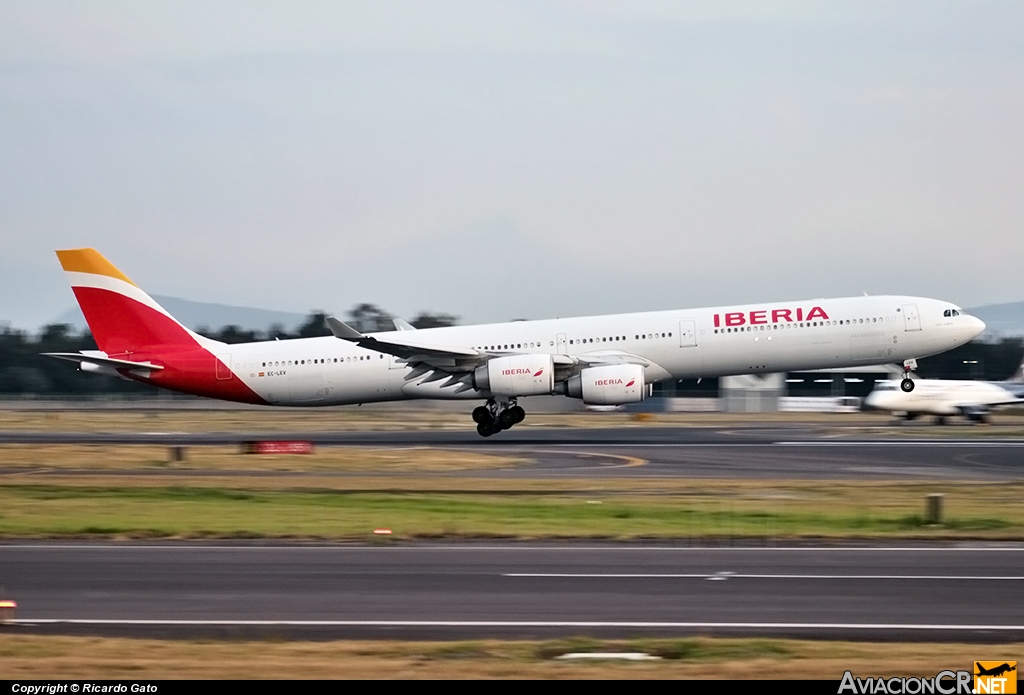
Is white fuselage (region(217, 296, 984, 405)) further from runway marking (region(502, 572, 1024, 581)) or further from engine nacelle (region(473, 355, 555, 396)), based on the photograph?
runway marking (region(502, 572, 1024, 581))

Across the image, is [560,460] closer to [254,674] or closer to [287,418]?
[254,674]

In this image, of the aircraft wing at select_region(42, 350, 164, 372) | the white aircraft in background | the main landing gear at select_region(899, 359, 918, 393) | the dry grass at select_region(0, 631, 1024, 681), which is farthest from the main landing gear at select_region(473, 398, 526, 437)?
the dry grass at select_region(0, 631, 1024, 681)

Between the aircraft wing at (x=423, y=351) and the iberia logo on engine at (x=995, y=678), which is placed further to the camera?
the aircraft wing at (x=423, y=351)

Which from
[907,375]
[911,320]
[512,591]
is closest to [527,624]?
[512,591]

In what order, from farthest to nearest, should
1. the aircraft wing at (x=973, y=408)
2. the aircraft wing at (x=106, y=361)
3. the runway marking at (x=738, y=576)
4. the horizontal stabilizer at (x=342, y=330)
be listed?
1. the aircraft wing at (x=973, y=408)
2. the aircraft wing at (x=106, y=361)
3. the horizontal stabilizer at (x=342, y=330)
4. the runway marking at (x=738, y=576)

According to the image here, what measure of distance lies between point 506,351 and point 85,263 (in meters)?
15.0

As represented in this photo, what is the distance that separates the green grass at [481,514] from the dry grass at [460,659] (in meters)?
7.59

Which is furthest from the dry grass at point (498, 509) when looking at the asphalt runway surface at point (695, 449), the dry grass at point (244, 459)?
the dry grass at point (244, 459)

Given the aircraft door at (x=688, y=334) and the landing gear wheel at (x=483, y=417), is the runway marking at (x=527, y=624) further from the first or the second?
the landing gear wheel at (x=483, y=417)

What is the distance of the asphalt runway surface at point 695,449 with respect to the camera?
2759 cm

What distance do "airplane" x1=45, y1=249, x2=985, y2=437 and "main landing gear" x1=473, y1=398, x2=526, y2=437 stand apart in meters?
0.05

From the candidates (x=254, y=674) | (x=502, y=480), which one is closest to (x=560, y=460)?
(x=502, y=480)

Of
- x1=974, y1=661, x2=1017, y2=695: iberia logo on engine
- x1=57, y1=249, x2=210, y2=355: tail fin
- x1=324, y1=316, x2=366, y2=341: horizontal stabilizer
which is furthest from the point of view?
x1=57, y1=249, x2=210, y2=355: tail fin

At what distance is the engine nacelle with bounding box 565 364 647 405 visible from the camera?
36.0 meters
